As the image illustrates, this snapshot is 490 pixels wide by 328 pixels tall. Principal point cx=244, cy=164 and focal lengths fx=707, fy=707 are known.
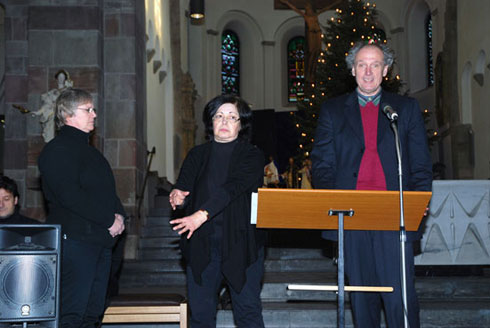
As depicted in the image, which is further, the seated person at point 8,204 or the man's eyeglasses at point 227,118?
the seated person at point 8,204

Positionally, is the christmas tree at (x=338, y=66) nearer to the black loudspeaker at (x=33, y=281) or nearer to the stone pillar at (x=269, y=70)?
the stone pillar at (x=269, y=70)

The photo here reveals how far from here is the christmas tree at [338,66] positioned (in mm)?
15289

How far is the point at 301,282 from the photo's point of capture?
22.2 ft

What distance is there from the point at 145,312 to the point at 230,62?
804 inches

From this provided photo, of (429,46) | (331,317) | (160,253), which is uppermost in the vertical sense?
(429,46)

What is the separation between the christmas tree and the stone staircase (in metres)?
6.23

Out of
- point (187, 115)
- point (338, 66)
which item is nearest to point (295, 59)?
point (187, 115)

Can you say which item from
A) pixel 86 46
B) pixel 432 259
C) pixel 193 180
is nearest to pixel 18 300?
pixel 193 180

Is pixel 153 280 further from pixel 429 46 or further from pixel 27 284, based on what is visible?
pixel 429 46

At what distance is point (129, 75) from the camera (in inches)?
372

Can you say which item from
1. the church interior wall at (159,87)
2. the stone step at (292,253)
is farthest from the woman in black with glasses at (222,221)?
the church interior wall at (159,87)

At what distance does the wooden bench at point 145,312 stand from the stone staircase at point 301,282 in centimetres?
106

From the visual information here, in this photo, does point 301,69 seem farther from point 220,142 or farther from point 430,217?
point 220,142

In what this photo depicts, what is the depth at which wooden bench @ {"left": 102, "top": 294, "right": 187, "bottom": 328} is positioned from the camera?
16.0 ft
